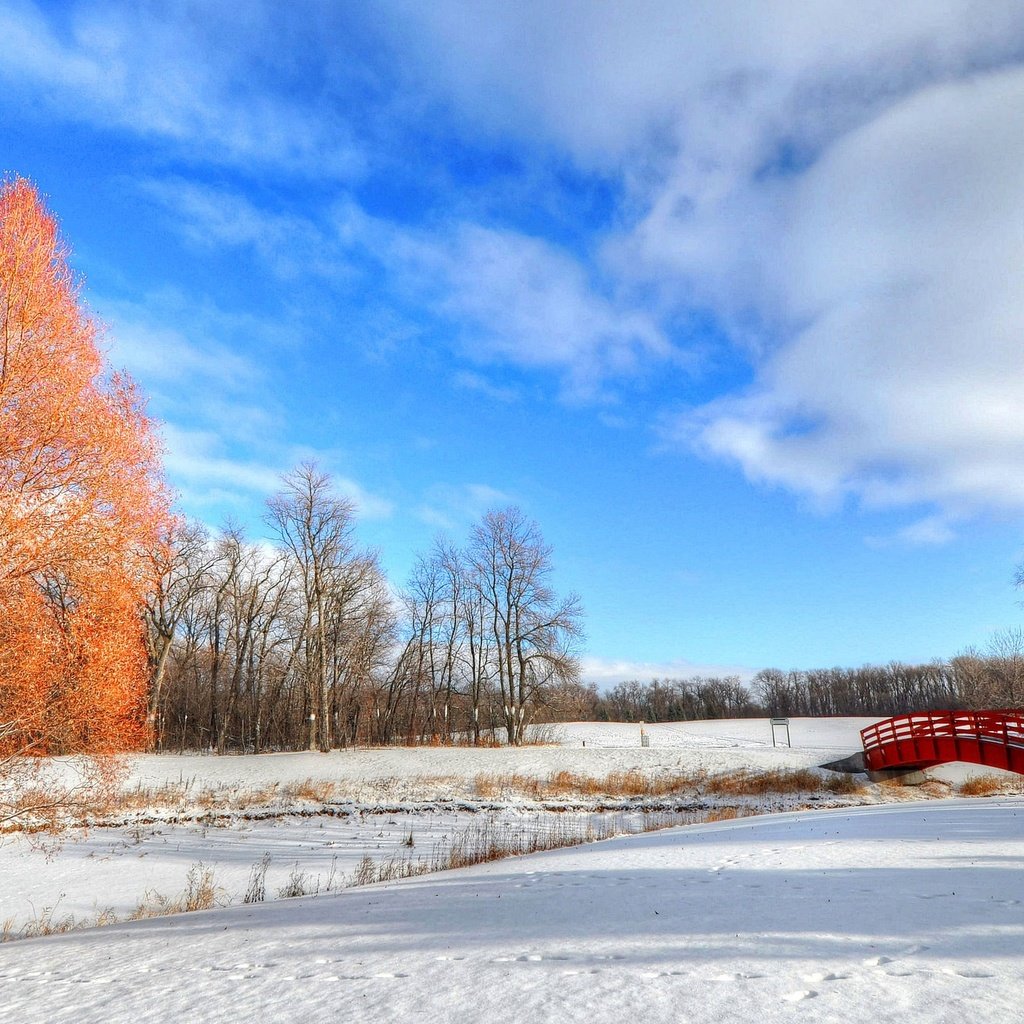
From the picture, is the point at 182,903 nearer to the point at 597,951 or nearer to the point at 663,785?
the point at 597,951

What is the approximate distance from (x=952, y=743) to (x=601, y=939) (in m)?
22.4

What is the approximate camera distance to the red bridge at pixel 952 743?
20.8m

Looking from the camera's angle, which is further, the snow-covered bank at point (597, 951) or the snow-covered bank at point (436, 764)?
the snow-covered bank at point (436, 764)

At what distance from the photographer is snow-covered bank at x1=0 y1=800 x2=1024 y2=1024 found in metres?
4.17

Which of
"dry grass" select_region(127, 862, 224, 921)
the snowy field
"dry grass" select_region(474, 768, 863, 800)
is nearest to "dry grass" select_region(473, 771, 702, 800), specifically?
"dry grass" select_region(474, 768, 863, 800)

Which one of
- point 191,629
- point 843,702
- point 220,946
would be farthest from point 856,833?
point 843,702

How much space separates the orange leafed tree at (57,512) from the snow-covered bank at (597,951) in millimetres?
4765

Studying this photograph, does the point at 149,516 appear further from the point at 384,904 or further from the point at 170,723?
the point at 170,723

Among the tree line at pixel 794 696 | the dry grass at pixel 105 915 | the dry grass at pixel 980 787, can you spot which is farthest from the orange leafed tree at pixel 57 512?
the tree line at pixel 794 696

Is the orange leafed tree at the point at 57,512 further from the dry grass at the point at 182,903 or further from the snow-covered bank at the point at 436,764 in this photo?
the snow-covered bank at the point at 436,764

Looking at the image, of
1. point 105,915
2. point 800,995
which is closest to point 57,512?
point 105,915

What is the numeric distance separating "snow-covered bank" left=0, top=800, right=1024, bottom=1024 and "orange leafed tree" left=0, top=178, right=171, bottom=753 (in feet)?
15.6

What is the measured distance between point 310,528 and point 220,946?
30.0 m

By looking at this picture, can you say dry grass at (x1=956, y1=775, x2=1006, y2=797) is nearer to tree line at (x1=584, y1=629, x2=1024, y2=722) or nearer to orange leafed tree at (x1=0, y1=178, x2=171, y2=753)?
orange leafed tree at (x1=0, y1=178, x2=171, y2=753)
